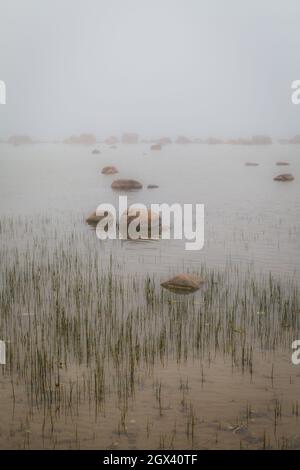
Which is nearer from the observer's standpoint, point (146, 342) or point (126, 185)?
point (146, 342)

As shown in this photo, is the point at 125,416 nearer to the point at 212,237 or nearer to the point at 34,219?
the point at 212,237

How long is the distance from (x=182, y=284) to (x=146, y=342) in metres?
2.93

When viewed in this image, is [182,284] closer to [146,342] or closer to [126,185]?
[146,342]

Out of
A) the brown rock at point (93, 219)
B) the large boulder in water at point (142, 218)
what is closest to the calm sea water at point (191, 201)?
the brown rock at point (93, 219)

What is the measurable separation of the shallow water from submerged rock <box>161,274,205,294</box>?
0.24m

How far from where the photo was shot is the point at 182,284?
35.8 ft

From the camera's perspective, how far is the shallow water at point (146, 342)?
238 inches

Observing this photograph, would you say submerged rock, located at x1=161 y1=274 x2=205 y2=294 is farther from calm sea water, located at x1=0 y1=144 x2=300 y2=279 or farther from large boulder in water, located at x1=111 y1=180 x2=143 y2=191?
large boulder in water, located at x1=111 y1=180 x2=143 y2=191

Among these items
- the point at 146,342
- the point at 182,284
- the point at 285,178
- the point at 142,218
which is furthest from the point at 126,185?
the point at 146,342

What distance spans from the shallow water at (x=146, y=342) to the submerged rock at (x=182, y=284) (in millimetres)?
238

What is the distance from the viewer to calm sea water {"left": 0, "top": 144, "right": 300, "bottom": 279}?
45.4 ft

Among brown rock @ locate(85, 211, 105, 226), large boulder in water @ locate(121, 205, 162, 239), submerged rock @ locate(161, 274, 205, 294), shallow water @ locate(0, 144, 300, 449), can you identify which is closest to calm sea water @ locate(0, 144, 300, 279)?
shallow water @ locate(0, 144, 300, 449)

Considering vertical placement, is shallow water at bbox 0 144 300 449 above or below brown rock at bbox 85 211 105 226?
above

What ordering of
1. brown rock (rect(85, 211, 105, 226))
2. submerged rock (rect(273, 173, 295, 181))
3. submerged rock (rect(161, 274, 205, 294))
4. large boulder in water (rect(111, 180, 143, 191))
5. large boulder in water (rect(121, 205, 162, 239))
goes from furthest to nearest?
submerged rock (rect(273, 173, 295, 181)) < large boulder in water (rect(111, 180, 143, 191)) < brown rock (rect(85, 211, 105, 226)) < large boulder in water (rect(121, 205, 162, 239)) < submerged rock (rect(161, 274, 205, 294))
